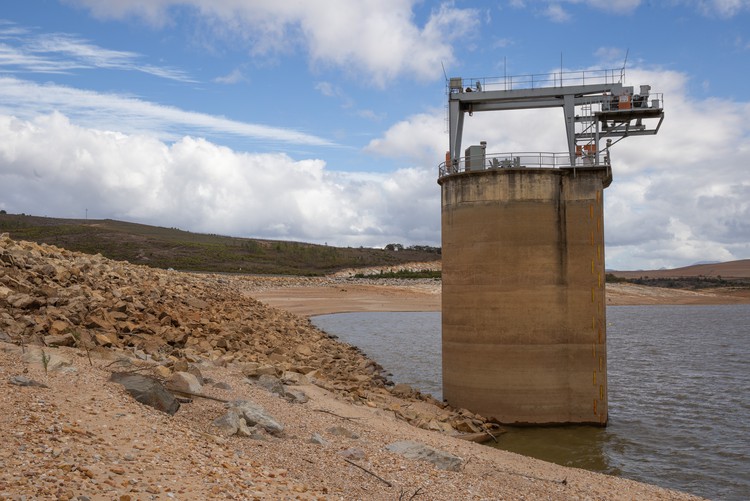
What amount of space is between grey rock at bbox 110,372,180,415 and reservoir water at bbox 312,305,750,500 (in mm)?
8772

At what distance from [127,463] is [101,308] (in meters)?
10.5

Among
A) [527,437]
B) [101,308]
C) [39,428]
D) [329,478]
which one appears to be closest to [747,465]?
[527,437]

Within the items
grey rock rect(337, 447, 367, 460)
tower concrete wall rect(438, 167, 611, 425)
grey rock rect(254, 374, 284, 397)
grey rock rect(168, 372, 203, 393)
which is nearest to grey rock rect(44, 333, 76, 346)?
grey rock rect(168, 372, 203, 393)

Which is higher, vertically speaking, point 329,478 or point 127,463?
point 127,463

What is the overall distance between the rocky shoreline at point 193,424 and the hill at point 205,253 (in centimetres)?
6518

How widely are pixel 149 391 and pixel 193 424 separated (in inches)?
36.5

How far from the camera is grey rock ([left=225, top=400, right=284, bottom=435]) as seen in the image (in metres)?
10.2

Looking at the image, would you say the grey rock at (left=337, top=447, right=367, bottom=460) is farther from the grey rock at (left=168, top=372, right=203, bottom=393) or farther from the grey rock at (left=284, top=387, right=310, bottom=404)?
the grey rock at (left=284, top=387, right=310, bottom=404)

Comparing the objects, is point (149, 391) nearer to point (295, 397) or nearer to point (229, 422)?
point (229, 422)

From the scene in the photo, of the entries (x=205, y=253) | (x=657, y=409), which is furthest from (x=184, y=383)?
(x=205, y=253)

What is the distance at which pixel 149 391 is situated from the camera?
989cm

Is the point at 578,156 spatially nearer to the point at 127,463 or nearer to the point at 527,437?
the point at 527,437

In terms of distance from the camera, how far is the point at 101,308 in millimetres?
16828

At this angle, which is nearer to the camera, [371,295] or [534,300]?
[534,300]
